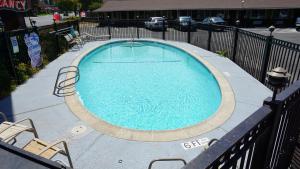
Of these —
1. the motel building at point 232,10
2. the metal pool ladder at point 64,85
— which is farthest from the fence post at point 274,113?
the motel building at point 232,10

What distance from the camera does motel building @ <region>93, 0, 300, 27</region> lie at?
114 ft

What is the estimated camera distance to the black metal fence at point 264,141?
5.49 feet

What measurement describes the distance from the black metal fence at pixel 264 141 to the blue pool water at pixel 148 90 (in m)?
3.85

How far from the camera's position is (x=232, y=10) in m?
36.0

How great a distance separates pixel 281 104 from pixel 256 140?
0.52 metres

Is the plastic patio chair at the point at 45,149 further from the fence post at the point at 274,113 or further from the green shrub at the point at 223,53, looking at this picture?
the green shrub at the point at 223,53

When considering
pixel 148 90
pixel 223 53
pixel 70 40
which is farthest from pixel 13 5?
pixel 223 53

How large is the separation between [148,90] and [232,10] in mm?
32050

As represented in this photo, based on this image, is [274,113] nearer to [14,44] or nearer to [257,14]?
[14,44]

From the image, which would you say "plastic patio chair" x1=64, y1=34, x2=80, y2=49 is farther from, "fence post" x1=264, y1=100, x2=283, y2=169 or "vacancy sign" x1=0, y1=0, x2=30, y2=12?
"fence post" x1=264, y1=100, x2=283, y2=169

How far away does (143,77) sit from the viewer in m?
11.0

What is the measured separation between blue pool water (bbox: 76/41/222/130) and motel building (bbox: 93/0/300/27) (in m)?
23.6

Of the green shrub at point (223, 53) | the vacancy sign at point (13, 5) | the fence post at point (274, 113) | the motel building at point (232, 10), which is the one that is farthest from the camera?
the motel building at point (232, 10)

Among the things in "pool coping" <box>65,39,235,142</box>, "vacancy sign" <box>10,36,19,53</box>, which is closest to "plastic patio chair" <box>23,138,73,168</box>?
"pool coping" <box>65,39,235,142</box>
